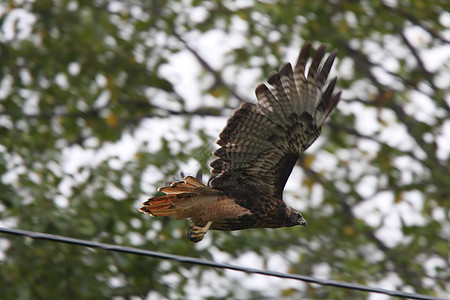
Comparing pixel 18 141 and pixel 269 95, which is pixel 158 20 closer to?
pixel 18 141

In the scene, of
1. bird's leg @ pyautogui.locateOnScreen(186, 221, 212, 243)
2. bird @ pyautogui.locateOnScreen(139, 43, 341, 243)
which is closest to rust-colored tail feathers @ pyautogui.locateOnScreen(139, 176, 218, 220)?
bird @ pyautogui.locateOnScreen(139, 43, 341, 243)

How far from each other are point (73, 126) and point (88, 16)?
3.41ft

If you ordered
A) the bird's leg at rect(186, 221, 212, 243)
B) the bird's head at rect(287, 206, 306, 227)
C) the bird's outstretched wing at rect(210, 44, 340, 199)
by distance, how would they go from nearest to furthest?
the bird's leg at rect(186, 221, 212, 243) → the bird's outstretched wing at rect(210, 44, 340, 199) → the bird's head at rect(287, 206, 306, 227)

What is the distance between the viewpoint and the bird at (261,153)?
3.80 metres

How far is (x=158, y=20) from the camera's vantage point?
26.2 ft

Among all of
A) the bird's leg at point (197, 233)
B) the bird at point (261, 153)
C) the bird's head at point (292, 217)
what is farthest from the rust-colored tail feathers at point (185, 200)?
the bird's head at point (292, 217)

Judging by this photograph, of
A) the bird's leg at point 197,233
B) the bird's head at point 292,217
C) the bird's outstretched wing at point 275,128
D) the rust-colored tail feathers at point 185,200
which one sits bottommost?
the bird's leg at point 197,233

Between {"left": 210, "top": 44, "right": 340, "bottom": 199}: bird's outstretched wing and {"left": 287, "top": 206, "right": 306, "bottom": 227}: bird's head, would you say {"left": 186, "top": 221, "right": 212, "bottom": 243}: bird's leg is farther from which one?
{"left": 287, "top": 206, "right": 306, "bottom": 227}: bird's head

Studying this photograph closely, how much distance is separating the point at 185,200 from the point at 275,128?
1.93ft

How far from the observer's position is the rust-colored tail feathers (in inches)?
149

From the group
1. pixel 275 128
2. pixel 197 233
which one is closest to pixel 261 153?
pixel 275 128

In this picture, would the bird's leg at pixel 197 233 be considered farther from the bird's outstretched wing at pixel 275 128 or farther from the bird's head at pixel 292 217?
the bird's head at pixel 292 217

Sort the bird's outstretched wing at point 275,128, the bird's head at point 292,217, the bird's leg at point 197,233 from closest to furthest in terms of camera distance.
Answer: the bird's leg at point 197,233
the bird's outstretched wing at point 275,128
the bird's head at point 292,217

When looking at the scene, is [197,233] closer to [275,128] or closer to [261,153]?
[261,153]
